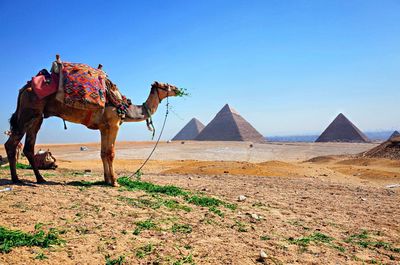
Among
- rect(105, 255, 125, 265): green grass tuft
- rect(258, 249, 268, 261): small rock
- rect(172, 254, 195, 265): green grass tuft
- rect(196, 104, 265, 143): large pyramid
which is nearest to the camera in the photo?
rect(105, 255, 125, 265): green grass tuft

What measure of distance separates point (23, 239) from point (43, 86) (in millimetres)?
3833

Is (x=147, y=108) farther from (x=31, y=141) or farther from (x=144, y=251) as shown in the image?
(x=144, y=251)

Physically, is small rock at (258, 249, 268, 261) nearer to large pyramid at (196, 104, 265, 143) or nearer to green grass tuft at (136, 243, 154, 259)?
green grass tuft at (136, 243, 154, 259)

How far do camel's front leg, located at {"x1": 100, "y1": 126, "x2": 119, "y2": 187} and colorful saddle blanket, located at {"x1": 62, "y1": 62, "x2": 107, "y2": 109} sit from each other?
0.77m

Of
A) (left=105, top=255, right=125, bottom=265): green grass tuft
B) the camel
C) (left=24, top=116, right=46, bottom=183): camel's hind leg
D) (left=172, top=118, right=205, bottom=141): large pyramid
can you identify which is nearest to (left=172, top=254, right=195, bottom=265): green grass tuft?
(left=105, top=255, right=125, bottom=265): green grass tuft

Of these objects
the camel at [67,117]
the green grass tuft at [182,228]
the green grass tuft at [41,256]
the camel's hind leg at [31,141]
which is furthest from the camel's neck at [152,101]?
the green grass tuft at [41,256]

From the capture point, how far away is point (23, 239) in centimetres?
370

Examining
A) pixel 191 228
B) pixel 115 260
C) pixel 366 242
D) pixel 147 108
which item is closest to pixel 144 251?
pixel 115 260

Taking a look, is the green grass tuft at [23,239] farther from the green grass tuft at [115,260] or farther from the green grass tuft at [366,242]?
the green grass tuft at [366,242]

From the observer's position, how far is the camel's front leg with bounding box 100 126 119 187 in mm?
7684

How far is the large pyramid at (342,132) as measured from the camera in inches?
2919

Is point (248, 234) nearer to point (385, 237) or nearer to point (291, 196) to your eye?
point (385, 237)

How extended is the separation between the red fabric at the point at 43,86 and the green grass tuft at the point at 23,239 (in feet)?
11.4

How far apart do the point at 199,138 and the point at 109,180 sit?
8385cm
